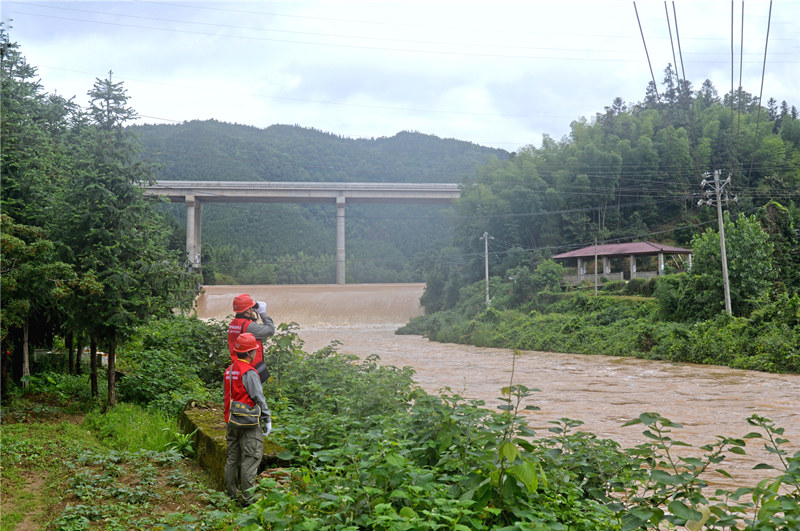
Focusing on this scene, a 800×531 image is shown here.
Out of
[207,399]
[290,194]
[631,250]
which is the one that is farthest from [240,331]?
[290,194]

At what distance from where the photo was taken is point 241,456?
19.8 ft

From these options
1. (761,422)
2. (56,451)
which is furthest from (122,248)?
(761,422)

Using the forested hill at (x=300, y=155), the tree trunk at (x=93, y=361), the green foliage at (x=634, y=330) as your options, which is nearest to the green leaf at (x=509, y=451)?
the tree trunk at (x=93, y=361)

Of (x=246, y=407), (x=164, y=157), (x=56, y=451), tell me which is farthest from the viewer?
(x=164, y=157)

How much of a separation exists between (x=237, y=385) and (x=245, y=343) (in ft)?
1.23

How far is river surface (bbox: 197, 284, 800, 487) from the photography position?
41.0ft

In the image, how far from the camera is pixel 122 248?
11.0 m

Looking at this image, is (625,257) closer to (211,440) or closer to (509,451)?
(211,440)

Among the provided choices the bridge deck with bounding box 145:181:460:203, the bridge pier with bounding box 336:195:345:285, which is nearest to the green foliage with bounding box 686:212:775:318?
the bridge deck with bounding box 145:181:460:203

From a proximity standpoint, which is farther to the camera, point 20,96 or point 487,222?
point 487,222

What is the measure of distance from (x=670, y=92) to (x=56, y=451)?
322 ft

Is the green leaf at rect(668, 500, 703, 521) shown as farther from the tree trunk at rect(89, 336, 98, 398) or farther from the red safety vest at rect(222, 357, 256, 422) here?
the tree trunk at rect(89, 336, 98, 398)

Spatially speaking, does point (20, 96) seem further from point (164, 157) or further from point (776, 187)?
point (164, 157)

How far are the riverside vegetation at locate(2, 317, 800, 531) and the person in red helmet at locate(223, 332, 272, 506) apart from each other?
192 mm
